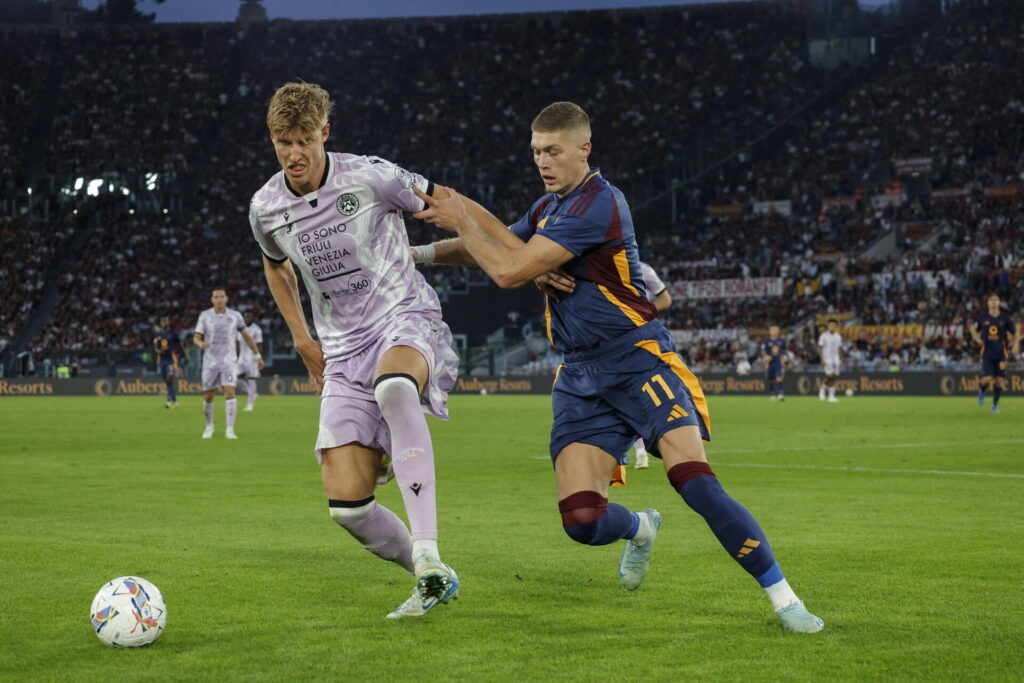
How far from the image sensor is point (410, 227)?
50000 mm

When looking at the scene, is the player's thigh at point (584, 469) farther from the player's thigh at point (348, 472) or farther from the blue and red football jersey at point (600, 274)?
the player's thigh at point (348, 472)

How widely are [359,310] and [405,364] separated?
0.46 meters

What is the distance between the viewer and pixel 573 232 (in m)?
5.78

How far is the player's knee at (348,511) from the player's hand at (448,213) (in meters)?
1.38

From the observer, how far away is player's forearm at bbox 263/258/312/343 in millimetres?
6582

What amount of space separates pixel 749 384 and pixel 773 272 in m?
6.41

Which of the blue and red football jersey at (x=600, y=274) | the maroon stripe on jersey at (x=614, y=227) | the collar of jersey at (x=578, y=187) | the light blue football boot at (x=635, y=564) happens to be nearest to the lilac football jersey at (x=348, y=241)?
the collar of jersey at (x=578, y=187)

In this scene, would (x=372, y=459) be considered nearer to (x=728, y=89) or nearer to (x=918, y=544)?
(x=918, y=544)

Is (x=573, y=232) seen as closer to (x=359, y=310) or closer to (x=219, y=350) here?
(x=359, y=310)

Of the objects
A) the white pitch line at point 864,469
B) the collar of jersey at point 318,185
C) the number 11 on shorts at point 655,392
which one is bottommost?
the white pitch line at point 864,469

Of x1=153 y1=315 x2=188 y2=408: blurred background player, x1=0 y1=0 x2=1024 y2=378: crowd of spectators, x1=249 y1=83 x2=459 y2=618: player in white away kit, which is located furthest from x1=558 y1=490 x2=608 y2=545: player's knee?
x1=0 y1=0 x2=1024 y2=378: crowd of spectators

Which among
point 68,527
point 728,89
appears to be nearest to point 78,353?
point 728,89

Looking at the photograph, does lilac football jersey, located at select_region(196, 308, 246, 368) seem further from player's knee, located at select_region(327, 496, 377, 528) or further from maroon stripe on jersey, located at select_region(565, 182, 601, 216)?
maroon stripe on jersey, located at select_region(565, 182, 601, 216)

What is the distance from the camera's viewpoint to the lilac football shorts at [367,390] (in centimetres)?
599
